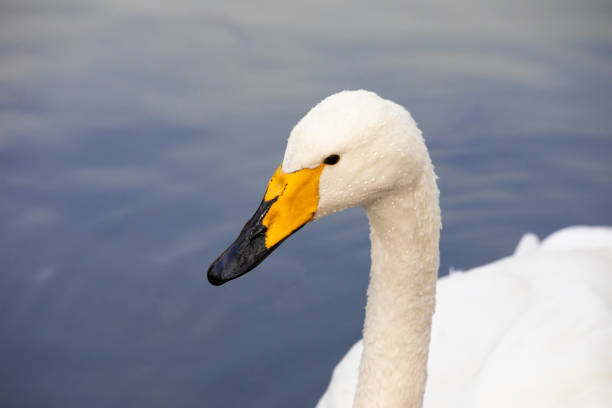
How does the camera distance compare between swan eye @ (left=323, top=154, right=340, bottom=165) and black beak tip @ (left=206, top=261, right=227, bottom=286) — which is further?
black beak tip @ (left=206, top=261, right=227, bottom=286)

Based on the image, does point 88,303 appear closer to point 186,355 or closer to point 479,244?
point 186,355

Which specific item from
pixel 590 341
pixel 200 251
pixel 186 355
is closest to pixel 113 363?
pixel 186 355

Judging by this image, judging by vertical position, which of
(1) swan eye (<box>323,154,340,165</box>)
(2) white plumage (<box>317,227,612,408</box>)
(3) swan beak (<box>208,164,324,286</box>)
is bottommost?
(2) white plumage (<box>317,227,612,408</box>)

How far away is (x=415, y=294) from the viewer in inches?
96.4

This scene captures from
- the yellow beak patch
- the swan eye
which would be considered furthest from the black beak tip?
the swan eye

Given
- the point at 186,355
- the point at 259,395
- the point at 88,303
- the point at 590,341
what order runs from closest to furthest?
the point at 590,341 < the point at 259,395 < the point at 186,355 < the point at 88,303

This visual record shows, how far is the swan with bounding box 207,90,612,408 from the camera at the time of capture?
80.1 inches

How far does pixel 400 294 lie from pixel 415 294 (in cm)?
6

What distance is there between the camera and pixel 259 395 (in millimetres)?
4621

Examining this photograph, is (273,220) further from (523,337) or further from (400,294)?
(523,337)

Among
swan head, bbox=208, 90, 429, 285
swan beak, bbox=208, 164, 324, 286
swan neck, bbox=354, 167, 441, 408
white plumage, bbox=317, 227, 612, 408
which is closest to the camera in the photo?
swan head, bbox=208, 90, 429, 285

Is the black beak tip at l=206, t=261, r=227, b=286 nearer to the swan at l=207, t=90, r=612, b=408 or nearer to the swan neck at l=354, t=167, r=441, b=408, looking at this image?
the swan at l=207, t=90, r=612, b=408

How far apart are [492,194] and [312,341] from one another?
2557mm

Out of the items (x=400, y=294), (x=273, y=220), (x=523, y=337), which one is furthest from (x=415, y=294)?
(x=523, y=337)
